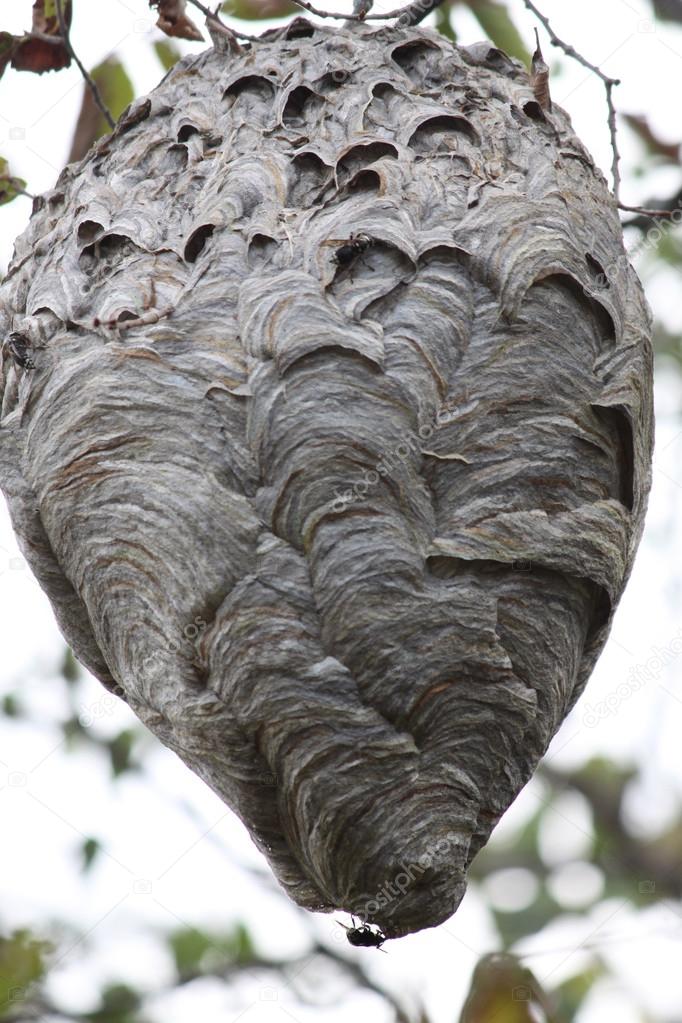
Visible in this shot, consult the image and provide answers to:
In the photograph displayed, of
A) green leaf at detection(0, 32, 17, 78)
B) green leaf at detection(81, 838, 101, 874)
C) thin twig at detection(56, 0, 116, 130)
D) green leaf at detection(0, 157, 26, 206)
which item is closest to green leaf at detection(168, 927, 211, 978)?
green leaf at detection(81, 838, 101, 874)

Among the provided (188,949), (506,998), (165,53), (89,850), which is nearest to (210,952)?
(188,949)

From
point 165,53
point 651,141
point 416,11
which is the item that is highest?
point 165,53

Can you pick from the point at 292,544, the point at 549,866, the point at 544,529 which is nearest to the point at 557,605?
the point at 544,529

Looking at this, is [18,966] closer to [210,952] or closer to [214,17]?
[210,952]

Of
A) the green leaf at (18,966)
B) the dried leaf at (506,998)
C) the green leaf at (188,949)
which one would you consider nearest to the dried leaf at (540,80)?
the dried leaf at (506,998)

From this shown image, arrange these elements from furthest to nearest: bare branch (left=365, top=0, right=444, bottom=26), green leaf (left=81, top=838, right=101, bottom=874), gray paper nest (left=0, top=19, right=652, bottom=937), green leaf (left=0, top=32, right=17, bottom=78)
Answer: green leaf (left=81, top=838, right=101, bottom=874), green leaf (left=0, top=32, right=17, bottom=78), bare branch (left=365, top=0, right=444, bottom=26), gray paper nest (left=0, top=19, right=652, bottom=937)

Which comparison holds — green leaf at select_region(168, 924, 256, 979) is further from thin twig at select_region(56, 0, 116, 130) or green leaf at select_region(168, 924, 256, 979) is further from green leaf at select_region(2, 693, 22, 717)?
thin twig at select_region(56, 0, 116, 130)
